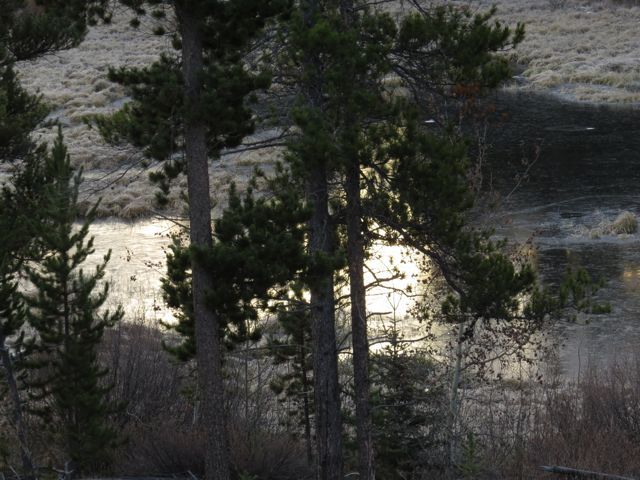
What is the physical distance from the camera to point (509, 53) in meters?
59.7

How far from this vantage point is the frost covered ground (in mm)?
38688

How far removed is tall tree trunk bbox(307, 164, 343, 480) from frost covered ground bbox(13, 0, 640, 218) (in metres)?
22.1

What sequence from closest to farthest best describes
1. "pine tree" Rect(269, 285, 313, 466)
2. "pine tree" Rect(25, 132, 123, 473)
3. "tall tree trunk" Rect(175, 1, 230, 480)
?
"tall tree trunk" Rect(175, 1, 230, 480)
"pine tree" Rect(25, 132, 123, 473)
"pine tree" Rect(269, 285, 313, 466)

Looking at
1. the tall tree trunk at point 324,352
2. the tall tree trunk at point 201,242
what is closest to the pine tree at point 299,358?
the tall tree trunk at point 324,352

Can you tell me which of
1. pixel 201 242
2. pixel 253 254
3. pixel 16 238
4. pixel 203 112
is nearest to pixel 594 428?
pixel 253 254

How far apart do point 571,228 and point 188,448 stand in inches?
724

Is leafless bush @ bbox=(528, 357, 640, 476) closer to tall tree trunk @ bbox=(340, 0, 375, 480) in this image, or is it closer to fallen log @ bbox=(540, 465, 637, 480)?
fallen log @ bbox=(540, 465, 637, 480)

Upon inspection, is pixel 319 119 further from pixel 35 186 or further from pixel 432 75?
pixel 35 186

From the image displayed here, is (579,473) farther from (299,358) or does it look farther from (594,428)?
(299,358)

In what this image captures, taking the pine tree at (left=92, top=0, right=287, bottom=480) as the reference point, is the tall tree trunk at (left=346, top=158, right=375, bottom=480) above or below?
below

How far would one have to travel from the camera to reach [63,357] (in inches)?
510

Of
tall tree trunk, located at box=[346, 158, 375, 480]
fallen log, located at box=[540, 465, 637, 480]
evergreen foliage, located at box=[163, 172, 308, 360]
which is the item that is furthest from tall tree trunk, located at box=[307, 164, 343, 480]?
fallen log, located at box=[540, 465, 637, 480]

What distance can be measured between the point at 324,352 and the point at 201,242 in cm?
250

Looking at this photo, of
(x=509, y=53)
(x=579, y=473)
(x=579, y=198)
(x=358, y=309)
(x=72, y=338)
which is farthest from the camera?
(x=509, y=53)
